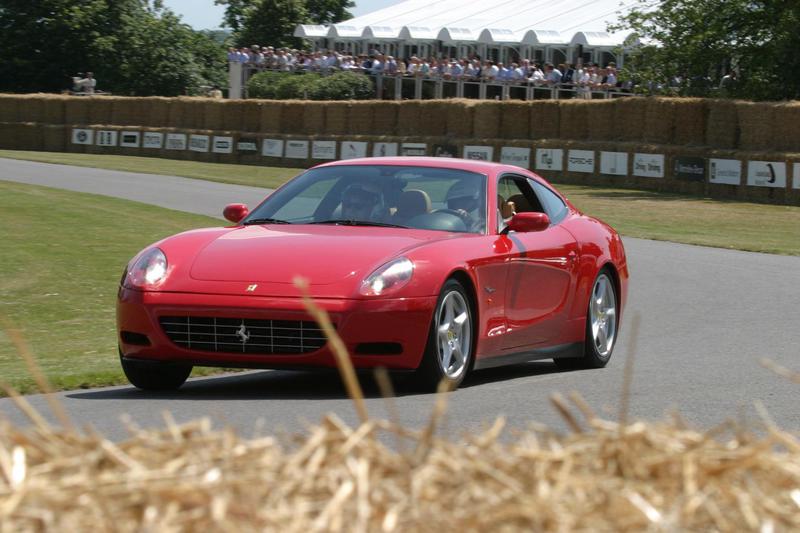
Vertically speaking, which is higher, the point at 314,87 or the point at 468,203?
the point at 314,87

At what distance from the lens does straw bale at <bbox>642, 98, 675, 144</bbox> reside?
115 ft

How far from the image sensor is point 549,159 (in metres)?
38.2

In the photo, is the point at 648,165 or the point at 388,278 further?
the point at 648,165

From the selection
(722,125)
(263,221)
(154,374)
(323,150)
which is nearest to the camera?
(154,374)

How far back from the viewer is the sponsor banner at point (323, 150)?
147 ft

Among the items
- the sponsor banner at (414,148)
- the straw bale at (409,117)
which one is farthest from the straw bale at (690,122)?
the straw bale at (409,117)

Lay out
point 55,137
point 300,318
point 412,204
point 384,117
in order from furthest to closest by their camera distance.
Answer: point 55,137
point 384,117
point 412,204
point 300,318

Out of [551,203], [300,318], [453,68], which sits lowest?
[300,318]

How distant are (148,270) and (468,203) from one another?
6.86ft

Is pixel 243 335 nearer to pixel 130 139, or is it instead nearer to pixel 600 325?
pixel 600 325

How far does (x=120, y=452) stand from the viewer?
251cm

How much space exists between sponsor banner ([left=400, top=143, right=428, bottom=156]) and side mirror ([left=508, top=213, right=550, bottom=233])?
106 feet

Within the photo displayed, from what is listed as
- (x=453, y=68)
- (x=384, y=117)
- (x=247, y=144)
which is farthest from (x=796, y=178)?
(x=247, y=144)

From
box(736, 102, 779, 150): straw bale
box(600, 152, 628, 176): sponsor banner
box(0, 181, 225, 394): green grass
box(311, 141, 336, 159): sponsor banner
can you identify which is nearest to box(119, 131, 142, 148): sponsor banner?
box(311, 141, 336, 159): sponsor banner
